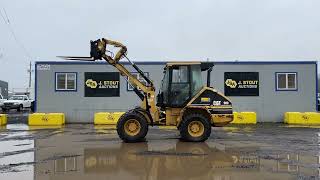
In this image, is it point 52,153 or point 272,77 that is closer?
point 52,153

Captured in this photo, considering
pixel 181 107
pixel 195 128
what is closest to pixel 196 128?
pixel 195 128

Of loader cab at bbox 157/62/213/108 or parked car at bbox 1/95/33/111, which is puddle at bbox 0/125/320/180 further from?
parked car at bbox 1/95/33/111

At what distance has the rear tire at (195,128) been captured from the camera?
15242 millimetres

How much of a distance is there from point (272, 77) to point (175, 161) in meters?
16.9

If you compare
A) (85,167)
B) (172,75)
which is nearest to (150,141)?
(172,75)

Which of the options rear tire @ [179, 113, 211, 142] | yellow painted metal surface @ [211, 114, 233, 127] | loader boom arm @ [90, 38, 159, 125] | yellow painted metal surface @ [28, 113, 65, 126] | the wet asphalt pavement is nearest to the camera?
the wet asphalt pavement

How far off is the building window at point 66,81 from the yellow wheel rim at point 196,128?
12.7 m

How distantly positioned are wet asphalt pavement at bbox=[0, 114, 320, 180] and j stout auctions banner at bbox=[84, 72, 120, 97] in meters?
9.80

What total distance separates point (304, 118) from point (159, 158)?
15605 millimetres

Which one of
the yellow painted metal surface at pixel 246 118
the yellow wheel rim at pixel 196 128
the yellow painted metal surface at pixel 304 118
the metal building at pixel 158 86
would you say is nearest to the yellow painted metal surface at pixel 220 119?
the yellow wheel rim at pixel 196 128

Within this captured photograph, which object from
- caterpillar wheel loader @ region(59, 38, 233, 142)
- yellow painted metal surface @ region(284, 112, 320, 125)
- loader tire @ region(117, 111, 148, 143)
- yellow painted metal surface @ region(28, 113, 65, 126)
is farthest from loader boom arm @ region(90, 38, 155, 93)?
yellow painted metal surface @ region(284, 112, 320, 125)

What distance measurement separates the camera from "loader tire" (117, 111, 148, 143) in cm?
1511

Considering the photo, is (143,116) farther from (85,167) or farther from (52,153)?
(85,167)

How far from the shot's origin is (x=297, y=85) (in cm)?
2648
